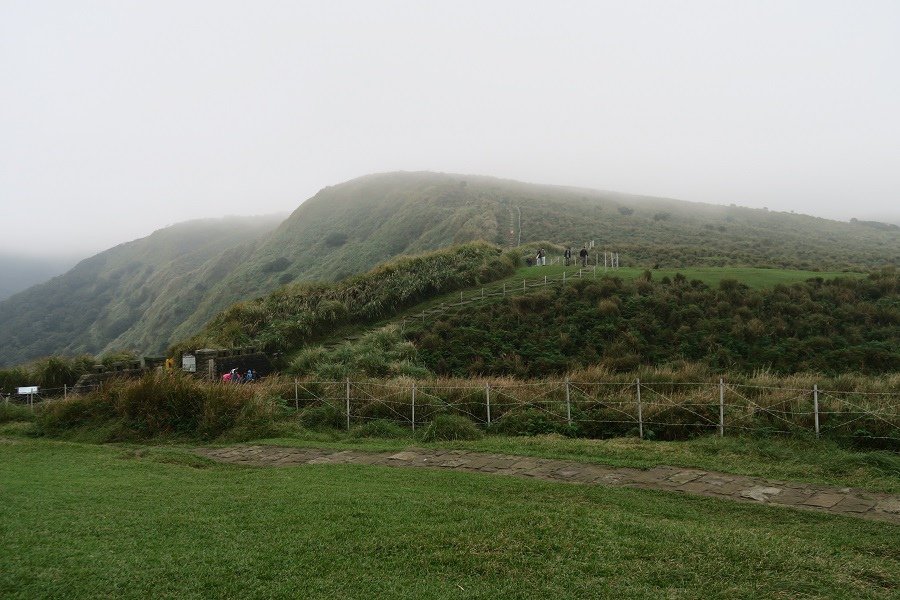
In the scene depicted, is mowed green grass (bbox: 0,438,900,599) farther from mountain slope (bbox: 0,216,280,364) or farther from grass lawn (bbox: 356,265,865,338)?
mountain slope (bbox: 0,216,280,364)

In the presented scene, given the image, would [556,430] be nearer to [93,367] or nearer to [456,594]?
[456,594]

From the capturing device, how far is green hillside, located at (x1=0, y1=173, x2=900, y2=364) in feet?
156

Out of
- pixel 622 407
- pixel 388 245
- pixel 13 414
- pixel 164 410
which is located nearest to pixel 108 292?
pixel 388 245

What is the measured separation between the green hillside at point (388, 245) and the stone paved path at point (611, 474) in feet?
88.9

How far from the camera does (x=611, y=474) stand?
7.74m

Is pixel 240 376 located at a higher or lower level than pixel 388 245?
lower

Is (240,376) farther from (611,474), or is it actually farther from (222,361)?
(611,474)

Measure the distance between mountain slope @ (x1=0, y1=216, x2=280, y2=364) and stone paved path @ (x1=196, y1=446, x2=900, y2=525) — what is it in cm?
6217

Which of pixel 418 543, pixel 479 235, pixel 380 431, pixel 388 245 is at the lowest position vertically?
pixel 380 431

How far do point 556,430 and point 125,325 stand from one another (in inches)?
2764

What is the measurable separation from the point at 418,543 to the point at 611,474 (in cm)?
383

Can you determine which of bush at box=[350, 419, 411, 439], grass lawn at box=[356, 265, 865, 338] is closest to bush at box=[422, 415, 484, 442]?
bush at box=[350, 419, 411, 439]

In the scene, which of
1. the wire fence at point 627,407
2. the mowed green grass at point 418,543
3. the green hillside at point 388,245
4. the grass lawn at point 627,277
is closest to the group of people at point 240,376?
the wire fence at point 627,407

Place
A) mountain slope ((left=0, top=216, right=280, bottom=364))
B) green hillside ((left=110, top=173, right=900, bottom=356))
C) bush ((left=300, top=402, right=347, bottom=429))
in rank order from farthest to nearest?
mountain slope ((left=0, top=216, right=280, bottom=364)) < green hillside ((left=110, top=173, right=900, bottom=356)) < bush ((left=300, top=402, right=347, bottom=429))
